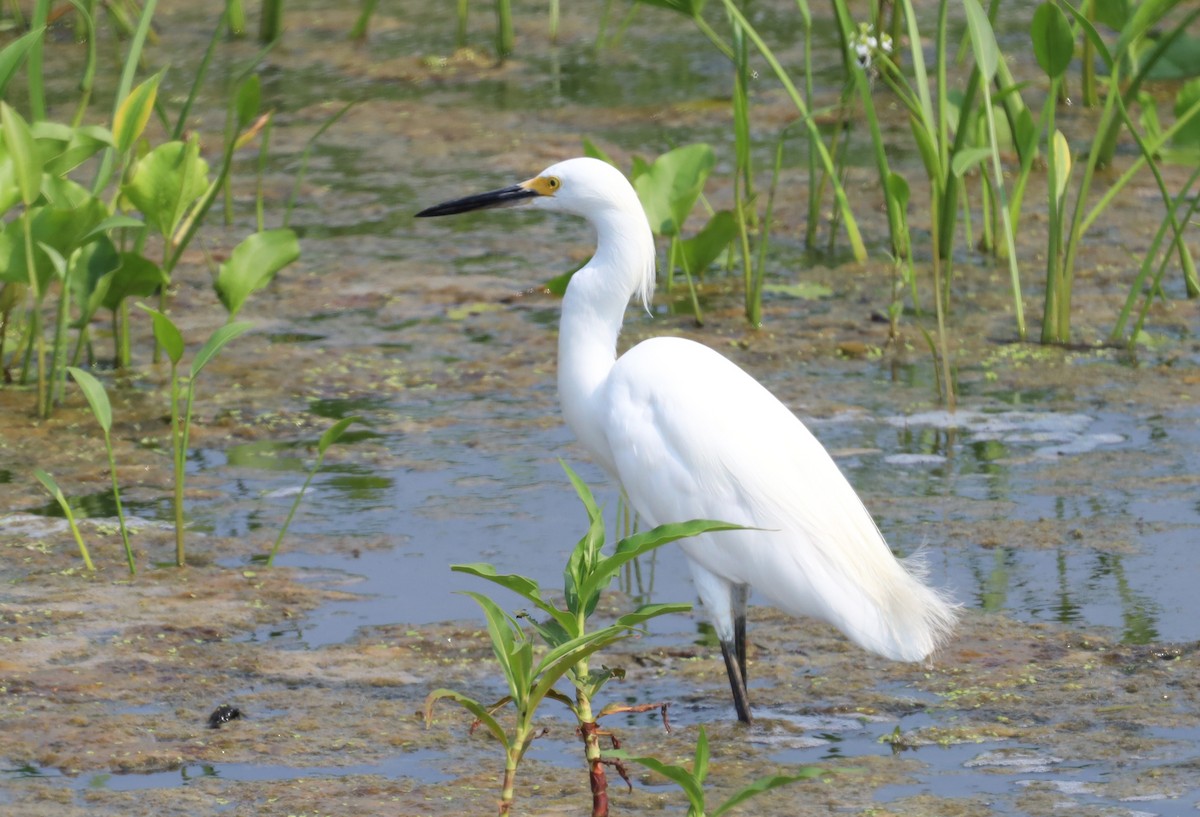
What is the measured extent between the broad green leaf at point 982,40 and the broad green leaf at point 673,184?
101cm

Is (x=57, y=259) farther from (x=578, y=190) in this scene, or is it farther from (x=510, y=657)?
(x=510, y=657)

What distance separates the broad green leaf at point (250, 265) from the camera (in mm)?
4031

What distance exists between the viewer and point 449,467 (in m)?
4.46

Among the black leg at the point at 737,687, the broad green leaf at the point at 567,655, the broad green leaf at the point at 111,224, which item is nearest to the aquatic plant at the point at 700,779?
the broad green leaf at the point at 567,655

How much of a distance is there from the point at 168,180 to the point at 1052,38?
2.40 metres

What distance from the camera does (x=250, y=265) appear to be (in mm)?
4051

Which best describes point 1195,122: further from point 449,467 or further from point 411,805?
point 411,805

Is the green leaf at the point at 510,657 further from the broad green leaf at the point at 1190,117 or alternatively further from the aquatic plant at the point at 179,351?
the broad green leaf at the point at 1190,117

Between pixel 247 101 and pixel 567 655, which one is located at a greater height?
pixel 247 101

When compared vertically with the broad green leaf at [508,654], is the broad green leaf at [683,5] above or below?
above

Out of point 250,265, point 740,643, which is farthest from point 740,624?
point 250,265

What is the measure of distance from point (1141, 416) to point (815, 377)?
0.93 metres

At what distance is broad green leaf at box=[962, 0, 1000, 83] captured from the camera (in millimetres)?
4238

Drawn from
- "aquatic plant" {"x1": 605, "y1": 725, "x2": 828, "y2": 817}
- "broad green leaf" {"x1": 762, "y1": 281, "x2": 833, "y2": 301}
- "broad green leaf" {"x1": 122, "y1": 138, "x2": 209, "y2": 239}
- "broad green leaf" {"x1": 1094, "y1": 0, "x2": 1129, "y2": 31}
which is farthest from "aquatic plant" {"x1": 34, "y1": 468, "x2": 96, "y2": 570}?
"broad green leaf" {"x1": 1094, "y1": 0, "x2": 1129, "y2": 31}
